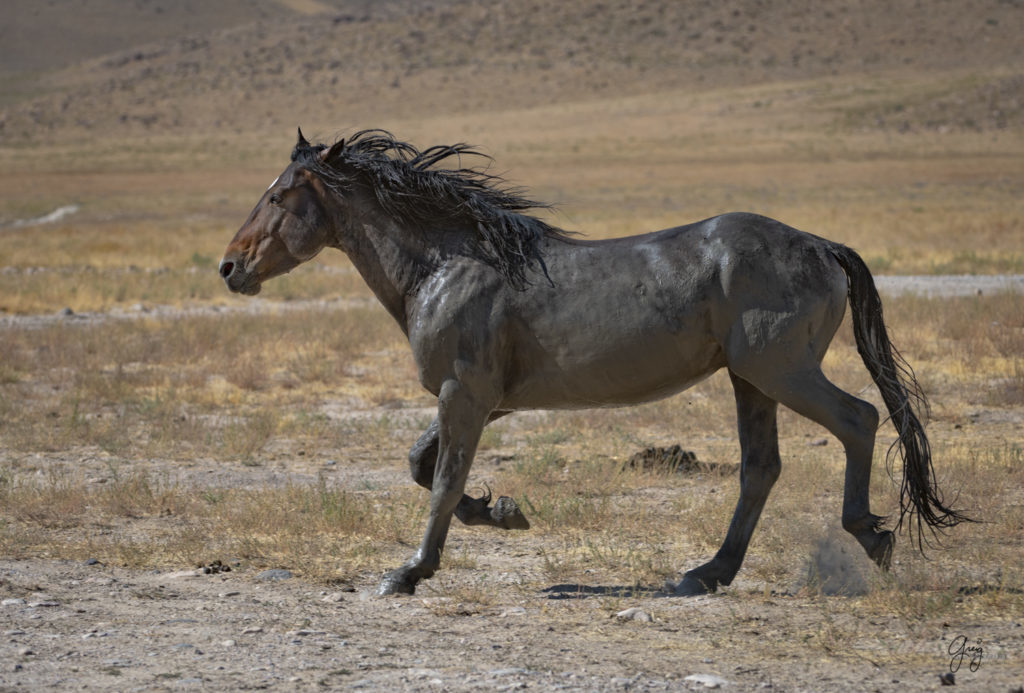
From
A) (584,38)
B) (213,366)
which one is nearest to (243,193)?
(213,366)

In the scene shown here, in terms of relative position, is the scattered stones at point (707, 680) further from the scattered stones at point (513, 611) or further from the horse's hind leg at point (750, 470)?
the horse's hind leg at point (750, 470)

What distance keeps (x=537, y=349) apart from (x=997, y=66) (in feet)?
276

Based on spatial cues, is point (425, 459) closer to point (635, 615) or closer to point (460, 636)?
point (460, 636)

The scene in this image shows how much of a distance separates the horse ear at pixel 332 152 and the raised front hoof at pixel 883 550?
3464 millimetres

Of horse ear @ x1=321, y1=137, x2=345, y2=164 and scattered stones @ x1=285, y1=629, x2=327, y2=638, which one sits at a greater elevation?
horse ear @ x1=321, y1=137, x2=345, y2=164

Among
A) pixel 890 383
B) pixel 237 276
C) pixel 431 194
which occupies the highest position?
pixel 431 194

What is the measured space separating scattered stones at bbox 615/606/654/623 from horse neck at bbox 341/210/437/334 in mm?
2078

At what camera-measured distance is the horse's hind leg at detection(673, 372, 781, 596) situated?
648 cm

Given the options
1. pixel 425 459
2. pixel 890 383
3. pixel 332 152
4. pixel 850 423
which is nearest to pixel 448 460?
pixel 425 459

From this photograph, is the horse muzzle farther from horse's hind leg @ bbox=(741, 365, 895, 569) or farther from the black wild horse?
horse's hind leg @ bbox=(741, 365, 895, 569)

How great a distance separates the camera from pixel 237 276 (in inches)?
273

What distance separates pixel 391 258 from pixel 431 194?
42 centimetres

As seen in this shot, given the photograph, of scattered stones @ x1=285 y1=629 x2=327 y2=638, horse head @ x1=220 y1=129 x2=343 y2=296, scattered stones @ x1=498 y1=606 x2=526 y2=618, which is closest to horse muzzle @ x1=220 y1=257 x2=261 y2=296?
horse head @ x1=220 y1=129 x2=343 y2=296

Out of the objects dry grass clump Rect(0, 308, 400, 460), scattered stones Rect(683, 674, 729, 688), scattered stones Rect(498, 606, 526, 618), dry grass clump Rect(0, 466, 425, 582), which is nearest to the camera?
scattered stones Rect(683, 674, 729, 688)
